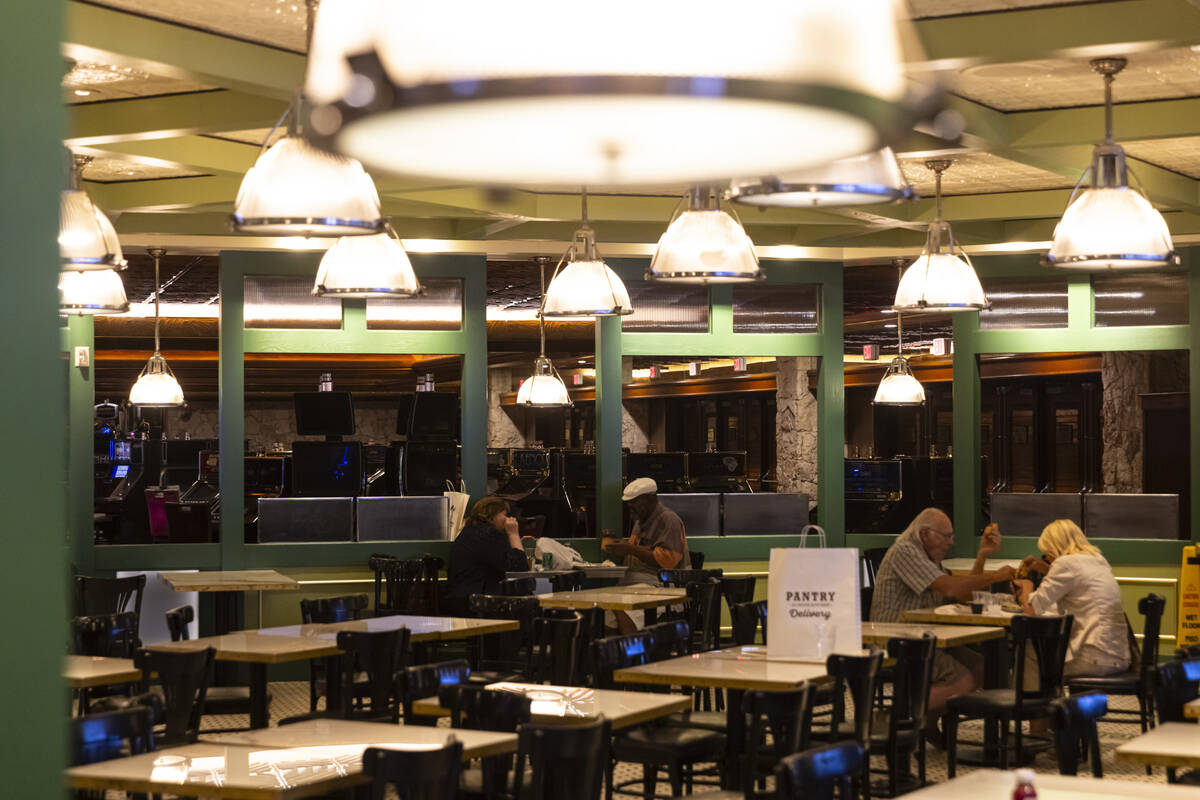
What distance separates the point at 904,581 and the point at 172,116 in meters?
5.12

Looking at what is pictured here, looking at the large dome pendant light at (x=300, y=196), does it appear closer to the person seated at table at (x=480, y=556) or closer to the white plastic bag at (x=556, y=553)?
the person seated at table at (x=480, y=556)

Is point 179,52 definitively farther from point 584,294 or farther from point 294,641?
point 294,641

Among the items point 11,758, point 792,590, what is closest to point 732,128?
point 11,758

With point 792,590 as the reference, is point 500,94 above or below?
above

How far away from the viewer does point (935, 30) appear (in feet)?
21.7

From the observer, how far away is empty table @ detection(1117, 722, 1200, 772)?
4636mm

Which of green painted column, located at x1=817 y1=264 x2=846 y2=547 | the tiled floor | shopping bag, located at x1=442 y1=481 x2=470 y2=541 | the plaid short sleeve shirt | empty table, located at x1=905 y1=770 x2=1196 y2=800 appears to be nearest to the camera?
empty table, located at x1=905 y1=770 x2=1196 y2=800

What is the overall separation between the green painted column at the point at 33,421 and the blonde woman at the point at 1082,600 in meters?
7.54

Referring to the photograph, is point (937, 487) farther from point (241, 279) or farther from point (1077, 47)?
point (1077, 47)

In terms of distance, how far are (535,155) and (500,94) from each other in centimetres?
14

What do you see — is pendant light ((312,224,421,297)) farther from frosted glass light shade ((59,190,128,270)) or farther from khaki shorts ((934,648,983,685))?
khaki shorts ((934,648,983,685))

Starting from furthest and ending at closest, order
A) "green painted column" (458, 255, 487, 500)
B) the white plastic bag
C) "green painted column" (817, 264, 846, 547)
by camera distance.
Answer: "green painted column" (817, 264, 846, 547)
"green painted column" (458, 255, 487, 500)
the white plastic bag

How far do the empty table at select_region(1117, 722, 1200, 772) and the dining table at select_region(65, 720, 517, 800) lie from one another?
2.06 metres

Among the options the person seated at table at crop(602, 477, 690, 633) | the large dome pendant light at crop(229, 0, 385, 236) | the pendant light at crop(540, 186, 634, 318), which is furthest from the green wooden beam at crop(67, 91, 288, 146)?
the person seated at table at crop(602, 477, 690, 633)
